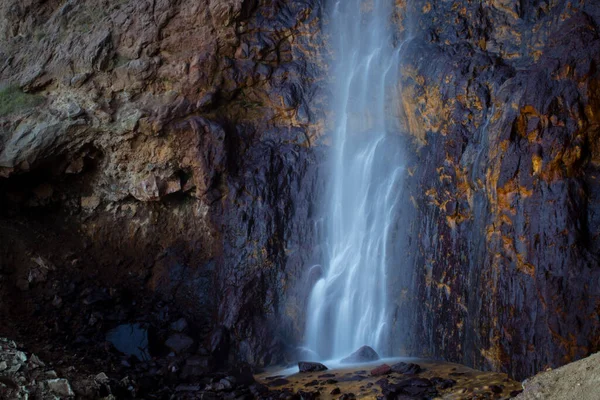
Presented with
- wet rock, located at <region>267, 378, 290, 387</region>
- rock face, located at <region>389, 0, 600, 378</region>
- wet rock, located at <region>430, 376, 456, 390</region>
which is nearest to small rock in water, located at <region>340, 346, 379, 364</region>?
rock face, located at <region>389, 0, 600, 378</region>

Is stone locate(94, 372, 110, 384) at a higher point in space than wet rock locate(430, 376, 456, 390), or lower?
higher

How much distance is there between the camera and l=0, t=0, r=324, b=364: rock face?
1667 centimetres

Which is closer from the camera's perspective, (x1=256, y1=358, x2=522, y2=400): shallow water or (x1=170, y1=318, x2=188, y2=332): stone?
(x1=256, y1=358, x2=522, y2=400): shallow water

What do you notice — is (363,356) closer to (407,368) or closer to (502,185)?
(407,368)

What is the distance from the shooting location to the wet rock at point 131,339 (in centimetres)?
1506

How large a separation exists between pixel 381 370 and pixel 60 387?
610 cm

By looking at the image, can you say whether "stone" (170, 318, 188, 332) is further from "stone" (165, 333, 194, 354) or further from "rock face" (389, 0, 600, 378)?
"rock face" (389, 0, 600, 378)

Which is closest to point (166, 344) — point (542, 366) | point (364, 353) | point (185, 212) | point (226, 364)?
point (226, 364)

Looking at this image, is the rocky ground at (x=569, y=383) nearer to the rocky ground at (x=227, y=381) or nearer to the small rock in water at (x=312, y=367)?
the rocky ground at (x=227, y=381)

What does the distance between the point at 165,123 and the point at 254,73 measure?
2896 mm

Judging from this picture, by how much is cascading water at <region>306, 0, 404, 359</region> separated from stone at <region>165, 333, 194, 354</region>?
3.04 meters

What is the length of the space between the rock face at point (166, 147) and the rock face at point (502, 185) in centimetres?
380

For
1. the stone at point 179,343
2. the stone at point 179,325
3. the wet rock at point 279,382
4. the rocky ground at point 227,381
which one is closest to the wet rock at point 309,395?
the rocky ground at point 227,381

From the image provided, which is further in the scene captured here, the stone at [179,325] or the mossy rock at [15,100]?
the mossy rock at [15,100]
